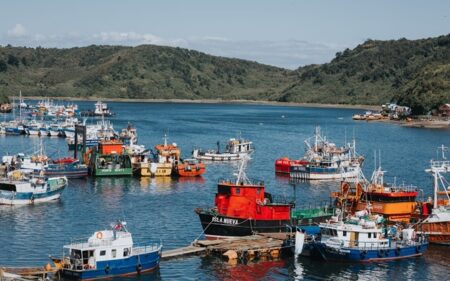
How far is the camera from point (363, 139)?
6993 inches

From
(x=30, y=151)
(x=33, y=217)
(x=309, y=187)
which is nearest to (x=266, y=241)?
(x=33, y=217)

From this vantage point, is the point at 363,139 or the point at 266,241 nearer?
the point at 266,241

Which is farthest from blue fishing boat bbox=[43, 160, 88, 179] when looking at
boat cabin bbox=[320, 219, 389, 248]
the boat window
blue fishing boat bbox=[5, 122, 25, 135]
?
blue fishing boat bbox=[5, 122, 25, 135]

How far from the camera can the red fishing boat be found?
6381 centimetres

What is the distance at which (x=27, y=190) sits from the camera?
3233 inches

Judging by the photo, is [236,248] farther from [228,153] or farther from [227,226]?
[228,153]

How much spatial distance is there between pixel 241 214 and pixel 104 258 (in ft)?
48.9

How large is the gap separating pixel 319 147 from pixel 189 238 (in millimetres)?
57067

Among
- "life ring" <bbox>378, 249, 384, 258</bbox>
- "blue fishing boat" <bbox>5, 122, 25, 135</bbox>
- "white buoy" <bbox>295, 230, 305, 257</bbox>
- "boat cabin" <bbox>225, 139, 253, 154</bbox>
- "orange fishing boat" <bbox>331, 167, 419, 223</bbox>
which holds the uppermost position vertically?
"blue fishing boat" <bbox>5, 122, 25, 135</bbox>

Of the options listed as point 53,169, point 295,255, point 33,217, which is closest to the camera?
point 295,255

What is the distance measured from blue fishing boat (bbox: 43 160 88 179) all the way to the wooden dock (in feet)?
144

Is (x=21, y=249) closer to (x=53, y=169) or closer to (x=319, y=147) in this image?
(x=53, y=169)

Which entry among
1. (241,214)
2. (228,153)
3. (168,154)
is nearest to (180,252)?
(241,214)

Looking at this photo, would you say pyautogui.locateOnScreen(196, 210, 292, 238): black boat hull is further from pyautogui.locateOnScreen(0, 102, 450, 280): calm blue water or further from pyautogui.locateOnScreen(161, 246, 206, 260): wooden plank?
pyautogui.locateOnScreen(161, 246, 206, 260): wooden plank
